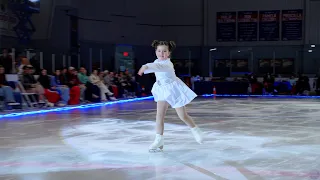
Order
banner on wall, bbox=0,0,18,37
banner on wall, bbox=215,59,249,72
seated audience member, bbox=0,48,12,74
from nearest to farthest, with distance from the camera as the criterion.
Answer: seated audience member, bbox=0,48,12,74, banner on wall, bbox=0,0,18,37, banner on wall, bbox=215,59,249,72

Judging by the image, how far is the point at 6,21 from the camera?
13.5 m

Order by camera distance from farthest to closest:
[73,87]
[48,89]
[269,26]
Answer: [269,26] < [73,87] < [48,89]

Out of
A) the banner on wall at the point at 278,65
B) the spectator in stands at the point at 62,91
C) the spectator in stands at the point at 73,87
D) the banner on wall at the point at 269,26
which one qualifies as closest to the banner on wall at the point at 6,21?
the spectator in stands at the point at 73,87

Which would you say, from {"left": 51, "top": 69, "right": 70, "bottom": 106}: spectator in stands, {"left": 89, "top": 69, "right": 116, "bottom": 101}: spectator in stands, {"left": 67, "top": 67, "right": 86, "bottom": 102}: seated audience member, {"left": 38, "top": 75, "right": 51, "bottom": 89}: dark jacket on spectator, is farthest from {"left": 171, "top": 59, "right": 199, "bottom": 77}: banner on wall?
{"left": 38, "top": 75, "right": 51, "bottom": 89}: dark jacket on spectator

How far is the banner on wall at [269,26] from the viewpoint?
792 inches

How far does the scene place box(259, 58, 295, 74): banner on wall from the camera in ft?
64.8

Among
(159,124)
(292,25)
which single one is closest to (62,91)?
(159,124)

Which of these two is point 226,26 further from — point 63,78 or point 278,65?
point 63,78

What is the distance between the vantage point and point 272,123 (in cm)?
674

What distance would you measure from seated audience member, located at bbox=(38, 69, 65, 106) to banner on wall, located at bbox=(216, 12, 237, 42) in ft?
39.6

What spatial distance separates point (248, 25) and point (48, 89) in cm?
1293

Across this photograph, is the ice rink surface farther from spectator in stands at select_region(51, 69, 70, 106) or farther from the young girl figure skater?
spectator in stands at select_region(51, 69, 70, 106)

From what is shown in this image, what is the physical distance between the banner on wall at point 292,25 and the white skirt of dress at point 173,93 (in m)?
17.1

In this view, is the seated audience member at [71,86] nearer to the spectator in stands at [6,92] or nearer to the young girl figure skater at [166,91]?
the spectator in stands at [6,92]
